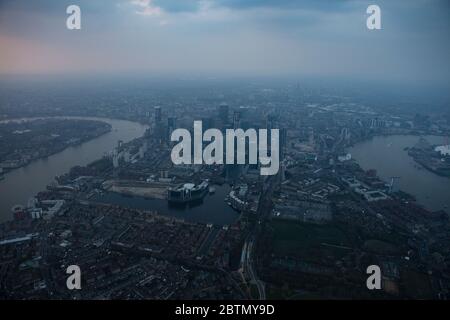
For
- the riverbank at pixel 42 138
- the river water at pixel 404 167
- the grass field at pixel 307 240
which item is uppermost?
the riverbank at pixel 42 138

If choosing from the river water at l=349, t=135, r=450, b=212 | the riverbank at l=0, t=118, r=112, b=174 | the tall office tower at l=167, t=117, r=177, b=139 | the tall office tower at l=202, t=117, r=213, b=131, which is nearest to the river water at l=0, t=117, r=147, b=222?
the riverbank at l=0, t=118, r=112, b=174

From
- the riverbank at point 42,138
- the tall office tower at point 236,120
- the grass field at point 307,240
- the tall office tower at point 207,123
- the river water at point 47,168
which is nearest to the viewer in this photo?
the grass field at point 307,240

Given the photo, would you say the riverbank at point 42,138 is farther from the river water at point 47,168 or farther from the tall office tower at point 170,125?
the tall office tower at point 170,125

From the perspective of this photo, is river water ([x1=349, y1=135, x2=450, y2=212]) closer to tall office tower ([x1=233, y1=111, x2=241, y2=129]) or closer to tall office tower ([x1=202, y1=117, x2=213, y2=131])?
tall office tower ([x1=233, y1=111, x2=241, y2=129])

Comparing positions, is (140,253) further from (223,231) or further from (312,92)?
(312,92)

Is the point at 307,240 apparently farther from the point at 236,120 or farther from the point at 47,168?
the point at 236,120

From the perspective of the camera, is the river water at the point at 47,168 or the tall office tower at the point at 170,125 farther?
the tall office tower at the point at 170,125

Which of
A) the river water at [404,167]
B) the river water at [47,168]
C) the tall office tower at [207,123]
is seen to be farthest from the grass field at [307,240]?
the tall office tower at [207,123]
